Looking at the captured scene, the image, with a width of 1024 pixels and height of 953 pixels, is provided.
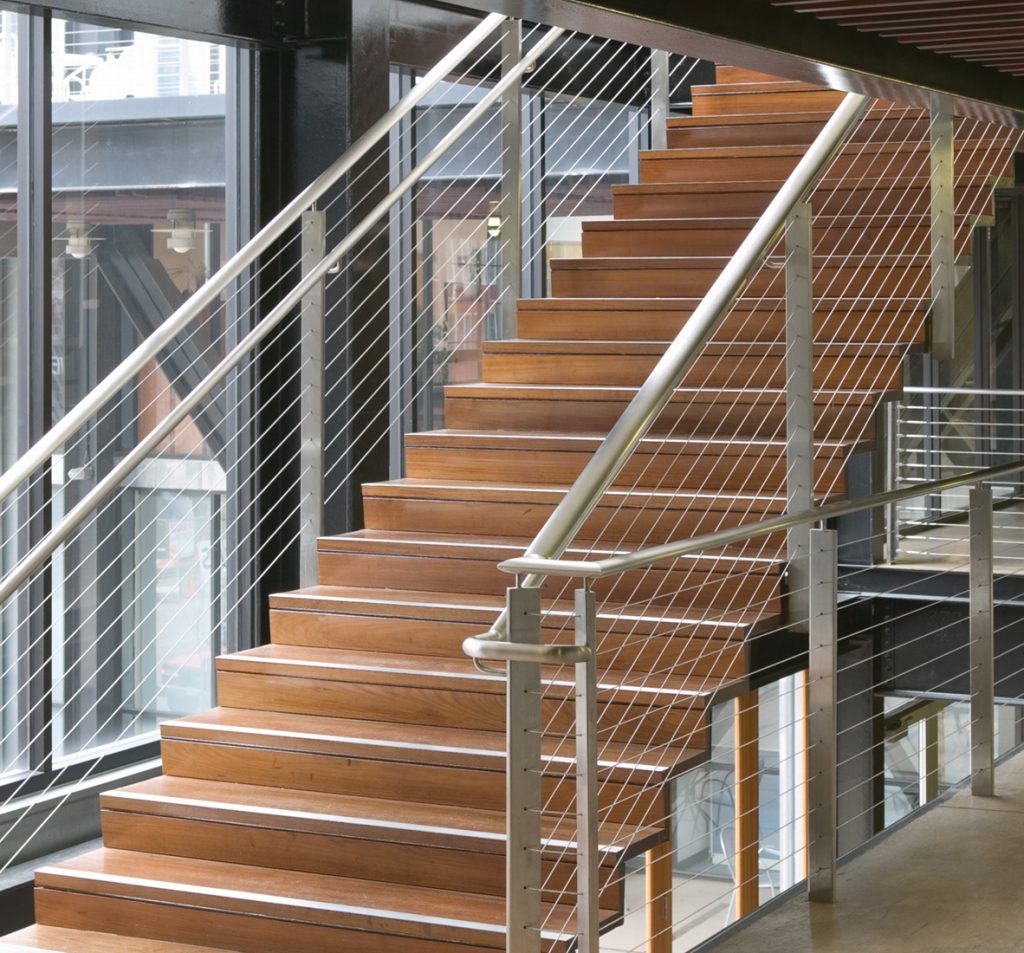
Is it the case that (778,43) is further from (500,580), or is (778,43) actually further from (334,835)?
(334,835)

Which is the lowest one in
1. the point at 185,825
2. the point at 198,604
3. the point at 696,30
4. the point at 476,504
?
the point at 185,825

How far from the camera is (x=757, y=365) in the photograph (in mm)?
4863

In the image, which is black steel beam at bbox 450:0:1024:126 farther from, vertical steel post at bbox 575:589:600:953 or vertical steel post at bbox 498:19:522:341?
vertical steel post at bbox 498:19:522:341

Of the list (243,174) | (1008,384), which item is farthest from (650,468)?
(1008,384)

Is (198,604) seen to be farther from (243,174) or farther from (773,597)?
(773,597)

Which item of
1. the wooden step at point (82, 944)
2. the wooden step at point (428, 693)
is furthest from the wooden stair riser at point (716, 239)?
the wooden step at point (82, 944)

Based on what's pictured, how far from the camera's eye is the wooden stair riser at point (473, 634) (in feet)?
13.1

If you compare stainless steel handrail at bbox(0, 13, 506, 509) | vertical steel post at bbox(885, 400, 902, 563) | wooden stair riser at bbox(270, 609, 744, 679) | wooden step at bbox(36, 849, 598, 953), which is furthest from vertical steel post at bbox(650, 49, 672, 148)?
wooden step at bbox(36, 849, 598, 953)

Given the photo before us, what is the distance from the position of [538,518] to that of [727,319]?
0.99m

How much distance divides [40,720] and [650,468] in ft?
7.25

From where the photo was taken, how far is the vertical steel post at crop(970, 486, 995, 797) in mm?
4281

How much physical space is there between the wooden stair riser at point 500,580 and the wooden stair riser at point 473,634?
0.42ft

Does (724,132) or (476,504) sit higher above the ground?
(724,132)

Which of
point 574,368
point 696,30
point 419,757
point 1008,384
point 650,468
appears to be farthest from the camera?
point 1008,384
